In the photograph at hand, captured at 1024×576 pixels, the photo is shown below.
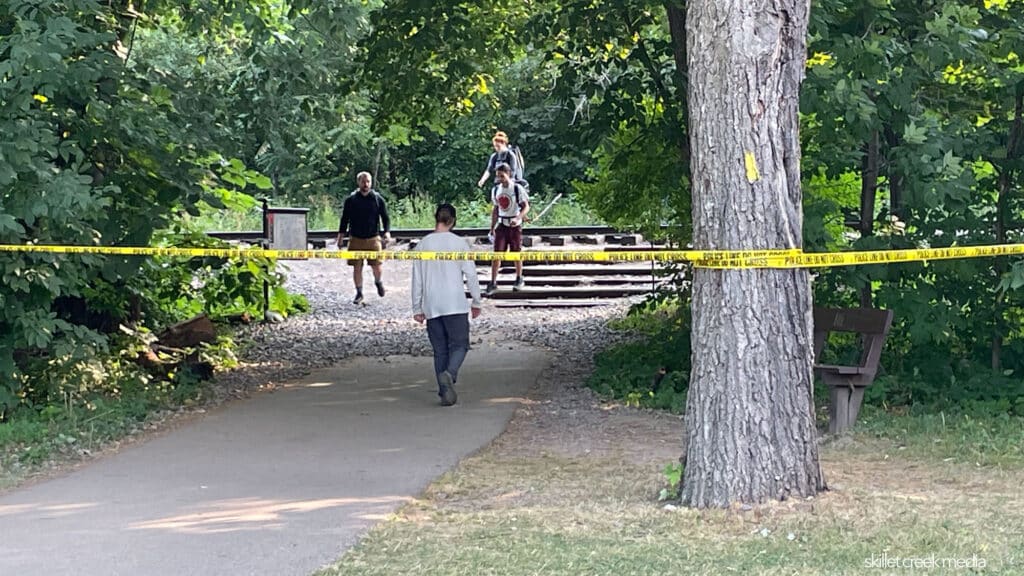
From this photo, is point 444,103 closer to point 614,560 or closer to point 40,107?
point 40,107

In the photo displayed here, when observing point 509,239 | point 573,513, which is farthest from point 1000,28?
point 509,239

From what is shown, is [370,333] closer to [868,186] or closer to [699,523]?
[868,186]

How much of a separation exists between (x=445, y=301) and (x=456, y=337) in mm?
327

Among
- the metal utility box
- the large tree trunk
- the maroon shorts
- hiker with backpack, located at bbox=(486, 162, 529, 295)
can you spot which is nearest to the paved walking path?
the large tree trunk

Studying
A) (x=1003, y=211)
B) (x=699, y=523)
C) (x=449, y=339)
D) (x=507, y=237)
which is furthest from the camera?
(x=507, y=237)

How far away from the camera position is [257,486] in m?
7.46

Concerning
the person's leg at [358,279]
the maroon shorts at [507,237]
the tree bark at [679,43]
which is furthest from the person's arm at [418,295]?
the person's leg at [358,279]

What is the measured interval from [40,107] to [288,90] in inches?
151

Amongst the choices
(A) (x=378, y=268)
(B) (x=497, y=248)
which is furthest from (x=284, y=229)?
(B) (x=497, y=248)

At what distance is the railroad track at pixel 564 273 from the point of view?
18406 mm

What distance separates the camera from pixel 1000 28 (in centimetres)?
947

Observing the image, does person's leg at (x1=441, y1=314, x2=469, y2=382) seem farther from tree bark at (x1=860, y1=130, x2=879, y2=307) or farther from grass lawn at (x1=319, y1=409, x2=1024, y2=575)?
tree bark at (x1=860, y1=130, x2=879, y2=307)

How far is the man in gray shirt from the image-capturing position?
10281 millimetres

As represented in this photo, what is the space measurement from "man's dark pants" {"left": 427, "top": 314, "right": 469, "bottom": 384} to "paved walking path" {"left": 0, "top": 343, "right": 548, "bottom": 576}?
380mm
